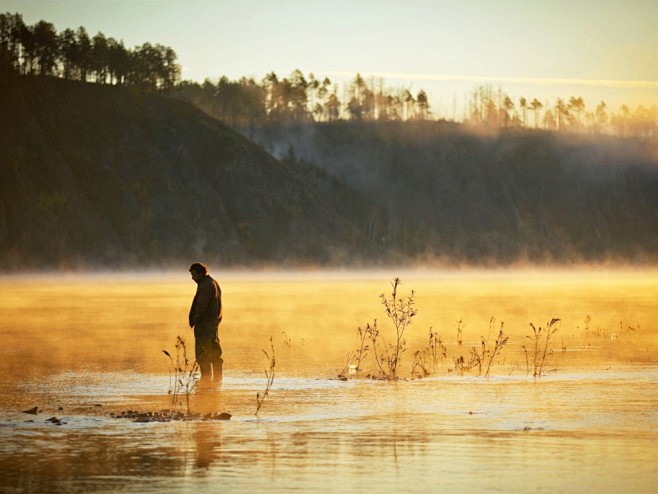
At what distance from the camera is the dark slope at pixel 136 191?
110125 mm

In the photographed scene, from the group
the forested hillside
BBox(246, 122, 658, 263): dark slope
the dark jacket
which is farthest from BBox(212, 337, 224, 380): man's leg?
BBox(246, 122, 658, 263): dark slope

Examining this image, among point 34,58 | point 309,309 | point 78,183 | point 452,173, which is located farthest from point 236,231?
point 309,309

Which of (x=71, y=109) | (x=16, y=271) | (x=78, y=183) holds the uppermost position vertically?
(x=71, y=109)

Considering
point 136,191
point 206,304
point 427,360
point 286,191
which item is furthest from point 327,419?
point 286,191

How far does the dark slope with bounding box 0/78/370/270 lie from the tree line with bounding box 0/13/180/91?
16.9 meters

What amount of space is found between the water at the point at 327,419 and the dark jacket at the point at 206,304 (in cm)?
109

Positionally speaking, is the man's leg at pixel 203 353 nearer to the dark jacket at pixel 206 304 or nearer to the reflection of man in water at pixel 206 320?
the reflection of man in water at pixel 206 320

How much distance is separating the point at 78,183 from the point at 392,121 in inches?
3178

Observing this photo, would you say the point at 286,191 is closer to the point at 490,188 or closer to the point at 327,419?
the point at 490,188

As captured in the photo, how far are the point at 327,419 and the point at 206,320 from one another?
15.1 ft

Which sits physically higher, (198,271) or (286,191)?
(286,191)

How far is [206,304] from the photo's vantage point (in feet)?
64.0

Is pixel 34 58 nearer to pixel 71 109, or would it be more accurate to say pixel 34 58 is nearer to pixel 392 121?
pixel 71 109

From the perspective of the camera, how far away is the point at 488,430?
14.5 meters
